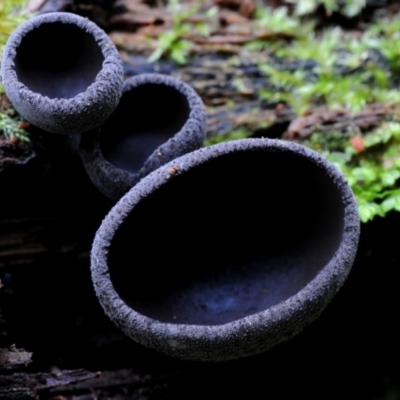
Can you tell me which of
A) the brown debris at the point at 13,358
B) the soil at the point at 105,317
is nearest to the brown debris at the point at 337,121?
the soil at the point at 105,317

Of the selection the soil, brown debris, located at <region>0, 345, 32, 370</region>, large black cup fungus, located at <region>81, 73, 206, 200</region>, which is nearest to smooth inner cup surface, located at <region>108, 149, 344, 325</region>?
large black cup fungus, located at <region>81, 73, 206, 200</region>

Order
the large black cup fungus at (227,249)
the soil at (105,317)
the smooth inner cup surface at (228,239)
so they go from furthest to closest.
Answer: the soil at (105,317) < the smooth inner cup surface at (228,239) < the large black cup fungus at (227,249)

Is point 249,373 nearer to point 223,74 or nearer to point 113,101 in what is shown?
point 113,101

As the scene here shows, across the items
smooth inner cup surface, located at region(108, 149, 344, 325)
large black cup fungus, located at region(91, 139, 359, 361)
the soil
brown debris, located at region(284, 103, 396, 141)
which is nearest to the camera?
large black cup fungus, located at region(91, 139, 359, 361)

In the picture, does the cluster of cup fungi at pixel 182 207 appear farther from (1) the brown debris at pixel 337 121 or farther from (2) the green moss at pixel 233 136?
(1) the brown debris at pixel 337 121

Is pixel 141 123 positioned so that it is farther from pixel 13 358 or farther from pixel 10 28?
pixel 13 358

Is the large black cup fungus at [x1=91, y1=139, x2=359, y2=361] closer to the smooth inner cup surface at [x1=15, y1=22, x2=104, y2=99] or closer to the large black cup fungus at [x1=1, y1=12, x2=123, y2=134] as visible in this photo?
the large black cup fungus at [x1=1, y1=12, x2=123, y2=134]
